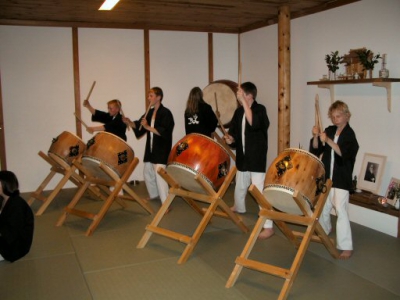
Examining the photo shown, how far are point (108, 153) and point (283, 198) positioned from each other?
74.0 inches

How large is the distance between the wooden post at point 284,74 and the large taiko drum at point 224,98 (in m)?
0.85

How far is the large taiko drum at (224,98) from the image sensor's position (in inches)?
233

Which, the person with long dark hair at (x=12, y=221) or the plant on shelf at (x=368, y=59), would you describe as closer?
the person with long dark hair at (x=12, y=221)

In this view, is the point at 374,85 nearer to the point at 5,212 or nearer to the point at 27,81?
the point at 5,212

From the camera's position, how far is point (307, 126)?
5.38 m

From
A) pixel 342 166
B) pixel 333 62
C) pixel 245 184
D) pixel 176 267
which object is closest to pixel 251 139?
pixel 245 184

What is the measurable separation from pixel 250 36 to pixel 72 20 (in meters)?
2.54

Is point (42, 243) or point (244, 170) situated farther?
point (244, 170)

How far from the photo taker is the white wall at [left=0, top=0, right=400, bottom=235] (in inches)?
179

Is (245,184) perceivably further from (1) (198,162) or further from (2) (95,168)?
(2) (95,168)

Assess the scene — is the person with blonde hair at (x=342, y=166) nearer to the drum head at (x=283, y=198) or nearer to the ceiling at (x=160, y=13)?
the drum head at (x=283, y=198)

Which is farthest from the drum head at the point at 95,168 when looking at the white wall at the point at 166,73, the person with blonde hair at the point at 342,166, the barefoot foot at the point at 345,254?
the barefoot foot at the point at 345,254

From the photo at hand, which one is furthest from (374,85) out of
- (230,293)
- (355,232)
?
(230,293)

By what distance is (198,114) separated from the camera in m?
5.21
